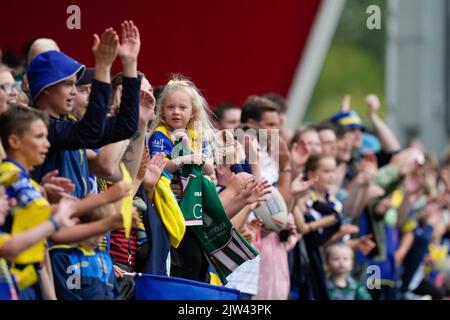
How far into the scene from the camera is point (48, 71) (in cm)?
702

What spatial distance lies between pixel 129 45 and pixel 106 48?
0.26m

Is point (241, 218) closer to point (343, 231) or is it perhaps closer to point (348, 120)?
point (343, 231)

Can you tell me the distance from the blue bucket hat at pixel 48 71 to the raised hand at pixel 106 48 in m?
0.34

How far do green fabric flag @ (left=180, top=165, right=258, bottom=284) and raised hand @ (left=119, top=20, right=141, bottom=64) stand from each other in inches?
51.7

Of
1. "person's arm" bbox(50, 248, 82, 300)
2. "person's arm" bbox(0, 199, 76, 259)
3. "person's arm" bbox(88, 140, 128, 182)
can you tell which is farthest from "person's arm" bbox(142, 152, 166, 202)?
"person's arm" bbox(0, 199, 76, 259)

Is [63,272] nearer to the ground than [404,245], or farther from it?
farther from it

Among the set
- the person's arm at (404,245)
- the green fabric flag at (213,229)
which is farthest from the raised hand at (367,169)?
the green fabric flag at (213,229)

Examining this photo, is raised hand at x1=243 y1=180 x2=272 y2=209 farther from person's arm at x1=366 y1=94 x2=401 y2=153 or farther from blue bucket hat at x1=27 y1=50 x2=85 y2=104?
person's arm at x1=366 y1=94 x2=401 y2=153

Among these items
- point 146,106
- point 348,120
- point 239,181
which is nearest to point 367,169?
point 348,120

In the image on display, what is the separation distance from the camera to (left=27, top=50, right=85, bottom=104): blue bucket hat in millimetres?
7008

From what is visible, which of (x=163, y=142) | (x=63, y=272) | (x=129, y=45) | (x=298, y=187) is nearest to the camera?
(x=63, y=272)

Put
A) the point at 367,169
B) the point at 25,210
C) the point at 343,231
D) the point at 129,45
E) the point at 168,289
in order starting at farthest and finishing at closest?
the point at 367,169 < the point at 343,231 < the point at 168,289 < the point at 129,45 < the point at 25,210

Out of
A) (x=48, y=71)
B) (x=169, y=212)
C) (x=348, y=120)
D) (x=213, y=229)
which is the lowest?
(x=213, y=229)
